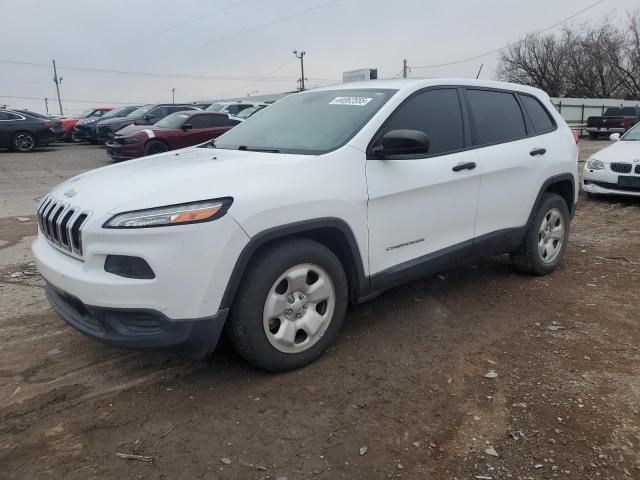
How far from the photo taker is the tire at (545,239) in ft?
15.8

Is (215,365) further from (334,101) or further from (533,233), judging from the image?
(533,233)

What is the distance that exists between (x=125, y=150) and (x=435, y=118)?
11.1 metres

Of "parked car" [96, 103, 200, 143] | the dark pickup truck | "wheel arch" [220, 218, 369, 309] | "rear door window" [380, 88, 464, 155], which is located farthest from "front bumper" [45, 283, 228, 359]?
the dark pickup truck

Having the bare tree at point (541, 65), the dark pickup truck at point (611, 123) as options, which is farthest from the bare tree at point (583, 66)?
the dark pickup truck at point (611, 123)

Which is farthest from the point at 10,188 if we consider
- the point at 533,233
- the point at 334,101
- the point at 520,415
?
the point at 520,415

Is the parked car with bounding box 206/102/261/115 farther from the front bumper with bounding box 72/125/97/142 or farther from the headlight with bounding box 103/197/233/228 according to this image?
the headlight with bounding box 103/197/233/228

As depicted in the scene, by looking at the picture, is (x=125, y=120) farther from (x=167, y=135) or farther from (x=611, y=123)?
(x=611, y=123)

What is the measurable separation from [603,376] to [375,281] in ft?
4.75

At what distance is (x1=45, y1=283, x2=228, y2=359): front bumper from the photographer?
108 inches

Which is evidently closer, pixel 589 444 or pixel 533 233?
pixel 589 444

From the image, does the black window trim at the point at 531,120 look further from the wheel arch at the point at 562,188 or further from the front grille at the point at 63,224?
the front grille at the point at 63,224

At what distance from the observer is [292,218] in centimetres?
303

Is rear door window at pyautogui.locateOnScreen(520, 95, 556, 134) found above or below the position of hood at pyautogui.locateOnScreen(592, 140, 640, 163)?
above

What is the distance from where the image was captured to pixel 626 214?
7953mm
